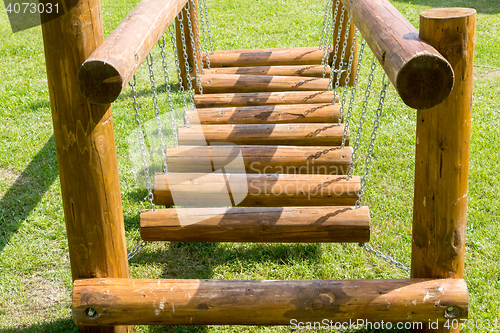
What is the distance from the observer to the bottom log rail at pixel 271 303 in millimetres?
2477

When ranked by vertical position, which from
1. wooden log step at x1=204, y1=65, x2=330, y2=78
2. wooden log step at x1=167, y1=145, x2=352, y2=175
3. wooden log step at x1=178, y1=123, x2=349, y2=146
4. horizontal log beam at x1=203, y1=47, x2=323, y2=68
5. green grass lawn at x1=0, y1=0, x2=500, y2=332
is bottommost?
green grass lawn at x1=0, y1=0, x2=500, y2=332

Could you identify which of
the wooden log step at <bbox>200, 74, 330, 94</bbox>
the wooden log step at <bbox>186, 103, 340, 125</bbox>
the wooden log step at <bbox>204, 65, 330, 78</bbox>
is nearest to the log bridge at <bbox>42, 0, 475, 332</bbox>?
the wooden log step at <bbox>186, 103, 340, 125</bbox>

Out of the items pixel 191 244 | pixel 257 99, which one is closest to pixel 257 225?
pixel 191 244

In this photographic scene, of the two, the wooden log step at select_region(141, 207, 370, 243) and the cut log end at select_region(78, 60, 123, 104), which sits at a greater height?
the cut log end at select_region(78, 60, 123, 104)

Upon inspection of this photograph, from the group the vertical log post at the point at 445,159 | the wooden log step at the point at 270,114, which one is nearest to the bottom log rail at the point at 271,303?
the vertical log post at the point at 445,159

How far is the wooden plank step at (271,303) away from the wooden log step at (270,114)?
1.79m

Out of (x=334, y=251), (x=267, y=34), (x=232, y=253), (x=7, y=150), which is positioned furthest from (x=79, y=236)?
(x=267, y=34)

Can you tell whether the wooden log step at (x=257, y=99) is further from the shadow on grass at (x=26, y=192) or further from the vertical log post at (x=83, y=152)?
the vertical log post at (x=83, y=152)

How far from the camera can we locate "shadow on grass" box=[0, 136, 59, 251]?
4.18 meters

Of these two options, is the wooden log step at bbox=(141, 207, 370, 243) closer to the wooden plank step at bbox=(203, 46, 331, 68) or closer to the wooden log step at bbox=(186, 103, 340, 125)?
the wooden log step at bbox=(186, 103, 340, 125)

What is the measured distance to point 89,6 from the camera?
2324 millimetres

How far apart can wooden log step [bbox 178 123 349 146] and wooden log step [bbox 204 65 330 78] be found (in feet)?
3.73

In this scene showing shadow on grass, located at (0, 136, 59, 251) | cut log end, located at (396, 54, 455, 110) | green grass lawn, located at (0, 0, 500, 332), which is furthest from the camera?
shadow on grass, located at (0, 136, 59, 251)

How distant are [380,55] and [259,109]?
1933mm
